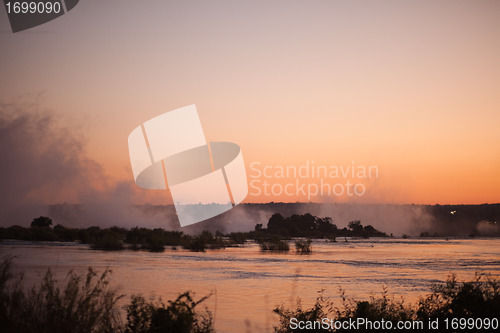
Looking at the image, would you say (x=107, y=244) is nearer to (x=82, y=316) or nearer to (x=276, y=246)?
(x=276, y=246)

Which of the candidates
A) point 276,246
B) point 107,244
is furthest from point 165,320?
point 276,246

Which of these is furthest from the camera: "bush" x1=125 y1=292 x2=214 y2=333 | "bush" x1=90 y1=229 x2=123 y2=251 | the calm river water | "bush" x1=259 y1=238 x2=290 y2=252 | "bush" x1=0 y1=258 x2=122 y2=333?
"bush" x1=259 y1=238 x2=290 y2=252

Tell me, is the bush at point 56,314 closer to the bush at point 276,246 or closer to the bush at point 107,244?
the bush at point 107,244

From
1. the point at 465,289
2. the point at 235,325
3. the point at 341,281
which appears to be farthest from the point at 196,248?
the point at 465,289

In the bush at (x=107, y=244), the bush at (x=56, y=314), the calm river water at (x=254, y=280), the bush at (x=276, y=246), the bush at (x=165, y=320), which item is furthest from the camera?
the bush at (x=276, y=246)

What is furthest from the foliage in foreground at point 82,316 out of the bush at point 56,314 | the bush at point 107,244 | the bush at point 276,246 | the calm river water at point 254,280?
the bush at point 276,246

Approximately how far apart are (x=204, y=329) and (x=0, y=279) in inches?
136

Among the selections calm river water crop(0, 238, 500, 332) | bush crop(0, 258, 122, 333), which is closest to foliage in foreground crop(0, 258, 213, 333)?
bush crop(0, 258, 122, 333)

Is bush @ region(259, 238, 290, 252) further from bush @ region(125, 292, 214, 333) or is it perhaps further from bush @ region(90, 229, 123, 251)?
bush @ region(125, 292, 214, 333)

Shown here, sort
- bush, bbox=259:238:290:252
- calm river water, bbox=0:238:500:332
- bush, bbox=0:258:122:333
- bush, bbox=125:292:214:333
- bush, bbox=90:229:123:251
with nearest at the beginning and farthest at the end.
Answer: bush, bbox=125:292:214:333, bush, bbox=0:258:122:333, calm river water, bbox=0:238:500:332, bush, bbox=90:229:123:251, bush, bbox=259:238:290:252

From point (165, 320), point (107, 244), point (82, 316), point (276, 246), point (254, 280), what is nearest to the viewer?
point (165, 320)

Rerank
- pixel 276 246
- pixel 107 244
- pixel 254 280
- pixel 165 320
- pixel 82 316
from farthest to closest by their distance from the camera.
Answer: pixel 276 246
pixel 107 244
pixel 254 280
pixel 82 316
pixel 165 320

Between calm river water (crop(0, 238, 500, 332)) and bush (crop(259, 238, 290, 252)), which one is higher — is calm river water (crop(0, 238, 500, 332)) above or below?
below

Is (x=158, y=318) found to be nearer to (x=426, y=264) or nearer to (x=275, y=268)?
(x=275, y=268)
